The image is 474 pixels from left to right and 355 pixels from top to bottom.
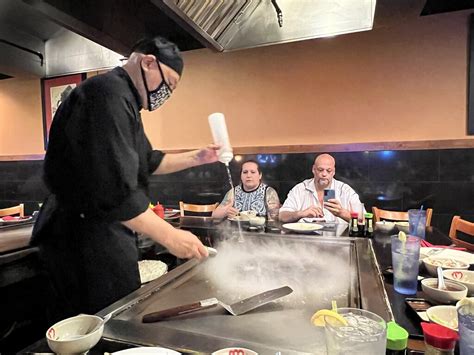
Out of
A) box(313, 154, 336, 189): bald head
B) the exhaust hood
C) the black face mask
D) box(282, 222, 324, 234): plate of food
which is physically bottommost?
box(282, 222, 324, 234): plate of food

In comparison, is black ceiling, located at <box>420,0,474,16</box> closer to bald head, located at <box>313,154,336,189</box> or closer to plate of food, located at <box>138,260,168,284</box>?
bald head, located at <box>313,154,336,189</box>

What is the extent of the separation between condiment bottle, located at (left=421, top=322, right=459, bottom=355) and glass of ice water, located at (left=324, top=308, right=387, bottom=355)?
10 centimetres

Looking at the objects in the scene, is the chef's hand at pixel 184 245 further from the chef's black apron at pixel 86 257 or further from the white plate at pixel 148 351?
the white plate at pixel 148 351

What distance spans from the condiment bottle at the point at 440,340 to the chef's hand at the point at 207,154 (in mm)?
1139

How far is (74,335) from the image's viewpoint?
685 millimetres

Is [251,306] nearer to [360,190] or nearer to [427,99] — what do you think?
[360,190]

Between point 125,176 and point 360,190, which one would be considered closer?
point 125,176

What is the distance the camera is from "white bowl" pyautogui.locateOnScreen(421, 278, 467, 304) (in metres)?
0.86

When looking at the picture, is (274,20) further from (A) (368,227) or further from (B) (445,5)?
(A) (368,227)

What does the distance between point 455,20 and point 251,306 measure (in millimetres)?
3447

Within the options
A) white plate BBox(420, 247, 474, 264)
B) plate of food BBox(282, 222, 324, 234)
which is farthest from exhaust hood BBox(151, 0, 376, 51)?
white plate BBox(420, 247, 474, 264)

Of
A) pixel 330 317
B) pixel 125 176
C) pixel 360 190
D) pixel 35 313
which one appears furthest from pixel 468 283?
pixel 360 190

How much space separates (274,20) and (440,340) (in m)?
2.65

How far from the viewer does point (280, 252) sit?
1.40 meters
